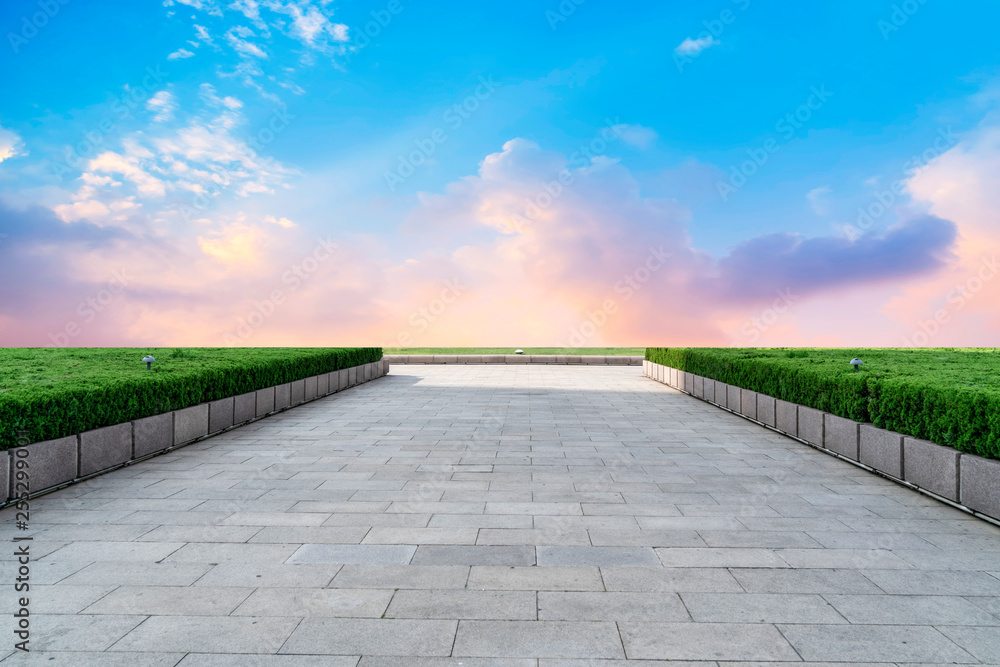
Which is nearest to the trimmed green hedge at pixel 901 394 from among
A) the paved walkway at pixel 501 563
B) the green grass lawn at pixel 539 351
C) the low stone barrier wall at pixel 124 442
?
the paved walkway at pixel 501 563

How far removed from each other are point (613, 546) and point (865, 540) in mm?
2238

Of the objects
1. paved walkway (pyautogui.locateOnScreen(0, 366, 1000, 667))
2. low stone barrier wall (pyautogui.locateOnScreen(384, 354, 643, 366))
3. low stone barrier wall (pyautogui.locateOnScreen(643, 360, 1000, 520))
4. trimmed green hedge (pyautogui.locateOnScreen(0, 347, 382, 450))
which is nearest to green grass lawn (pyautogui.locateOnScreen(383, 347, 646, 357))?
low stone barrier wall (pyautogui.locateOnScreen(384, 354, 643, 366))

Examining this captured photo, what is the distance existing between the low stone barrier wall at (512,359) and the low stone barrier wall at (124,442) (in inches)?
546

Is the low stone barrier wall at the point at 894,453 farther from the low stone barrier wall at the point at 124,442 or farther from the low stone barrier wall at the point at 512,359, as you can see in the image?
the low stone barrier wall at the point at 512,359

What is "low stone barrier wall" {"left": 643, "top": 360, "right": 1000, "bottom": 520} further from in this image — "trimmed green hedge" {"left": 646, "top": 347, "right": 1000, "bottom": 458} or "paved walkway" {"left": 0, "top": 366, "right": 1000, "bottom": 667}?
"paved walkway" {"left": 0, "top": 366, "right": 1000, "bottom": 667}

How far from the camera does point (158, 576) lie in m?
4.07

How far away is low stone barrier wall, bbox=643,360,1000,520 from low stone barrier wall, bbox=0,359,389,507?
31.6 feet

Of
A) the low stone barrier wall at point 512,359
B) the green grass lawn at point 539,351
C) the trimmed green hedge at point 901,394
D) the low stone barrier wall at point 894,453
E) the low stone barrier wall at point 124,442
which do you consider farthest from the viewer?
the green grass lawn at point 539,351

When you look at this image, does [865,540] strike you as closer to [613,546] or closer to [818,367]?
[613,546]

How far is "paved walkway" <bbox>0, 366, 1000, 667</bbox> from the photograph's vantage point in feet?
10.6

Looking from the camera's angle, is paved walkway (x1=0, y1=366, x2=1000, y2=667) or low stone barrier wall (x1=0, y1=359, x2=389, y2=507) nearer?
paved walkway (x1=0, y1=366, x2=1000, y2=667)

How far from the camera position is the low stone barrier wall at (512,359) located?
25.7 meters

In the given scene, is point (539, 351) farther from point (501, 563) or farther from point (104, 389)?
point (501, 563)

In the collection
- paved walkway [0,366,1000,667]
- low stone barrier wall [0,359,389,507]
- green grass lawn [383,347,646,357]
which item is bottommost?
paved walkway [0,366,1000,667]
